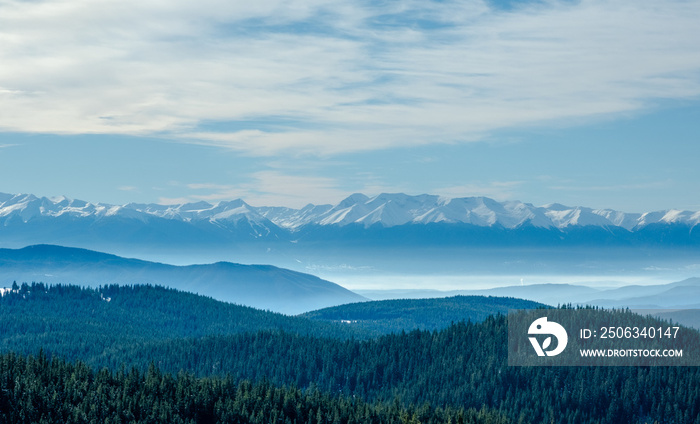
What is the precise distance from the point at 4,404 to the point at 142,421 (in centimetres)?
2978

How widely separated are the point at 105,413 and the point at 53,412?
1116 centimetres

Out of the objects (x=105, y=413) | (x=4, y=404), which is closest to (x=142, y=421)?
(x=105, y=413)

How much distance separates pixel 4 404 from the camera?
193 metres

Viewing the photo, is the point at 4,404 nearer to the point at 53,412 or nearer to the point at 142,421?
the point at 53,412

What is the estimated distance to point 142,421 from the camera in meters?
198

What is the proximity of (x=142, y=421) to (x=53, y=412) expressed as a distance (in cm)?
1950

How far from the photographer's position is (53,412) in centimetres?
19612

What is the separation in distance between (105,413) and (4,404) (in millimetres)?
21487

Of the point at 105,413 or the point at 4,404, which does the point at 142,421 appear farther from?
the point at 4,404

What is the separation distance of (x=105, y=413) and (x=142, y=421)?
27.8 feet

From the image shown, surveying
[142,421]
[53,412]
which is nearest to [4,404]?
[53,412]
